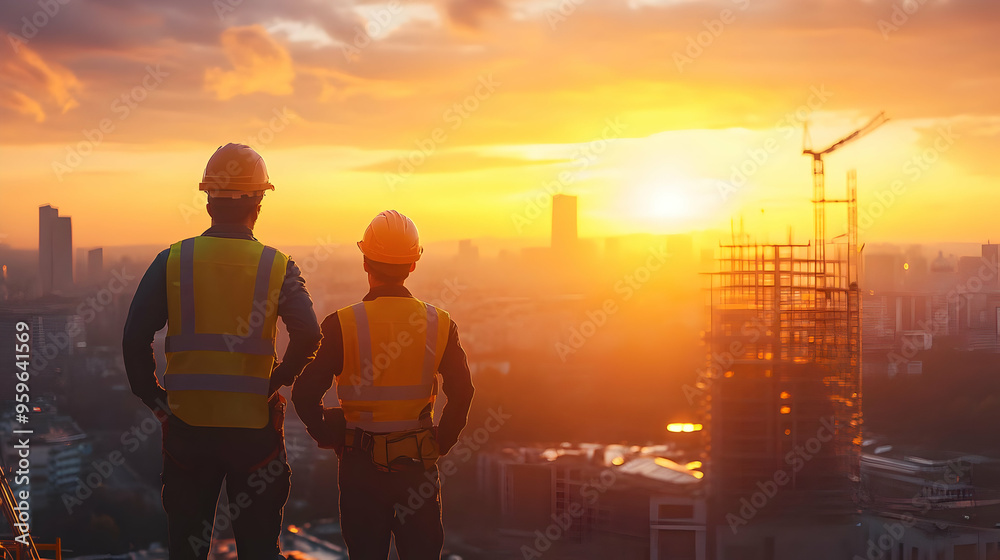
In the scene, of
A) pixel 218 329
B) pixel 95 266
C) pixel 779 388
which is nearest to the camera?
pixel 218 329

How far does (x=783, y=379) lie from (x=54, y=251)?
40.7 meters

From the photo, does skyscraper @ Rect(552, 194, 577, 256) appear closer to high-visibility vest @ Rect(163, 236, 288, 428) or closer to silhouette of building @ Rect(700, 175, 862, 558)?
silhouette of building @ Rect(700, 175, 862, 558)

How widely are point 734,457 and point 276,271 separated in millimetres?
45939

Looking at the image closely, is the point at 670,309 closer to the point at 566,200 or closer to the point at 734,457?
the point at 566,200

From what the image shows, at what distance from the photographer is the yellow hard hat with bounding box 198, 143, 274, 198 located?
3420mm

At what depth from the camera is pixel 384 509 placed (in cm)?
361

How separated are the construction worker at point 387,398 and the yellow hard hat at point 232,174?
20.7 inches

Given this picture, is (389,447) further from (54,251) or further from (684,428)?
(684,428)

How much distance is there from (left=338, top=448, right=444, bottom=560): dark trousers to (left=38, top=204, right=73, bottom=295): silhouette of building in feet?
153

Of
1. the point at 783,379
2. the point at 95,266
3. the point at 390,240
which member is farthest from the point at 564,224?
the point at 390,240

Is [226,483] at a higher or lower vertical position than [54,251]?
lower

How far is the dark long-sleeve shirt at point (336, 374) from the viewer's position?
3441 millimetres

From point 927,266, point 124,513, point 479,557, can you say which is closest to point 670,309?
point 927,266

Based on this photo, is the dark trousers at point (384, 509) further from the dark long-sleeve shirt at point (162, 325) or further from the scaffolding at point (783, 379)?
the scaffolding at point (783, 379)
